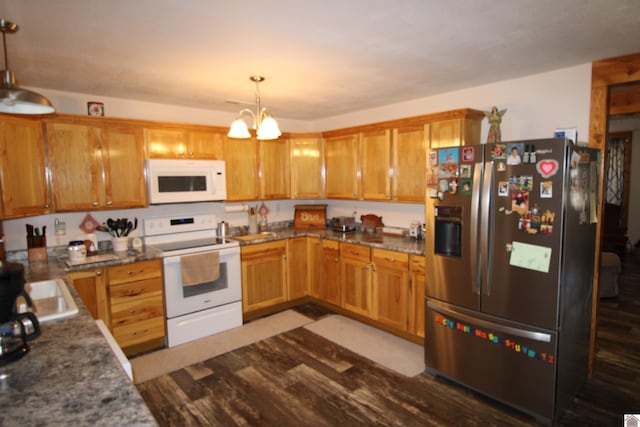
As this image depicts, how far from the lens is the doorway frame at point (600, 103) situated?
267 centimetres

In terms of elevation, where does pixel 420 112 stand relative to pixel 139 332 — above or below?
above

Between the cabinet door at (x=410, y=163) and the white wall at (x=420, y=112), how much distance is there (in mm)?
363

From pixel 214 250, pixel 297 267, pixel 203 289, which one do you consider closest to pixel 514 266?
pixel 297 267

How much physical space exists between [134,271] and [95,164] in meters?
1.08

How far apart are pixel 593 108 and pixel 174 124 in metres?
3.82

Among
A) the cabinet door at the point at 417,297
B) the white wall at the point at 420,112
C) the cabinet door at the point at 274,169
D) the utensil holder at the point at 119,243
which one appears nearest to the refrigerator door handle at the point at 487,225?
the cabinet door at the point at 417,297

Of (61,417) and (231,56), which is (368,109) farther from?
(61,417)

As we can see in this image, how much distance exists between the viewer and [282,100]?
391 cm

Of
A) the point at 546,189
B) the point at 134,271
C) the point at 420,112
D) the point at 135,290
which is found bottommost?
the point at 135,290

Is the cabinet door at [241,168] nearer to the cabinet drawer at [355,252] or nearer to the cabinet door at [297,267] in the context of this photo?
the cabinet door at [297,267]

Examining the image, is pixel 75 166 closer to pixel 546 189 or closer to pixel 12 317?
pixel 12 317

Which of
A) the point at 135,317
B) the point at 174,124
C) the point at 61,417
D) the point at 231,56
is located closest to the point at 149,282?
the point at 135,317

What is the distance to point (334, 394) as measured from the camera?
275 centimetres

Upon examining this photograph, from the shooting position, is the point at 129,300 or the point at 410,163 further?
the point at 410,163
